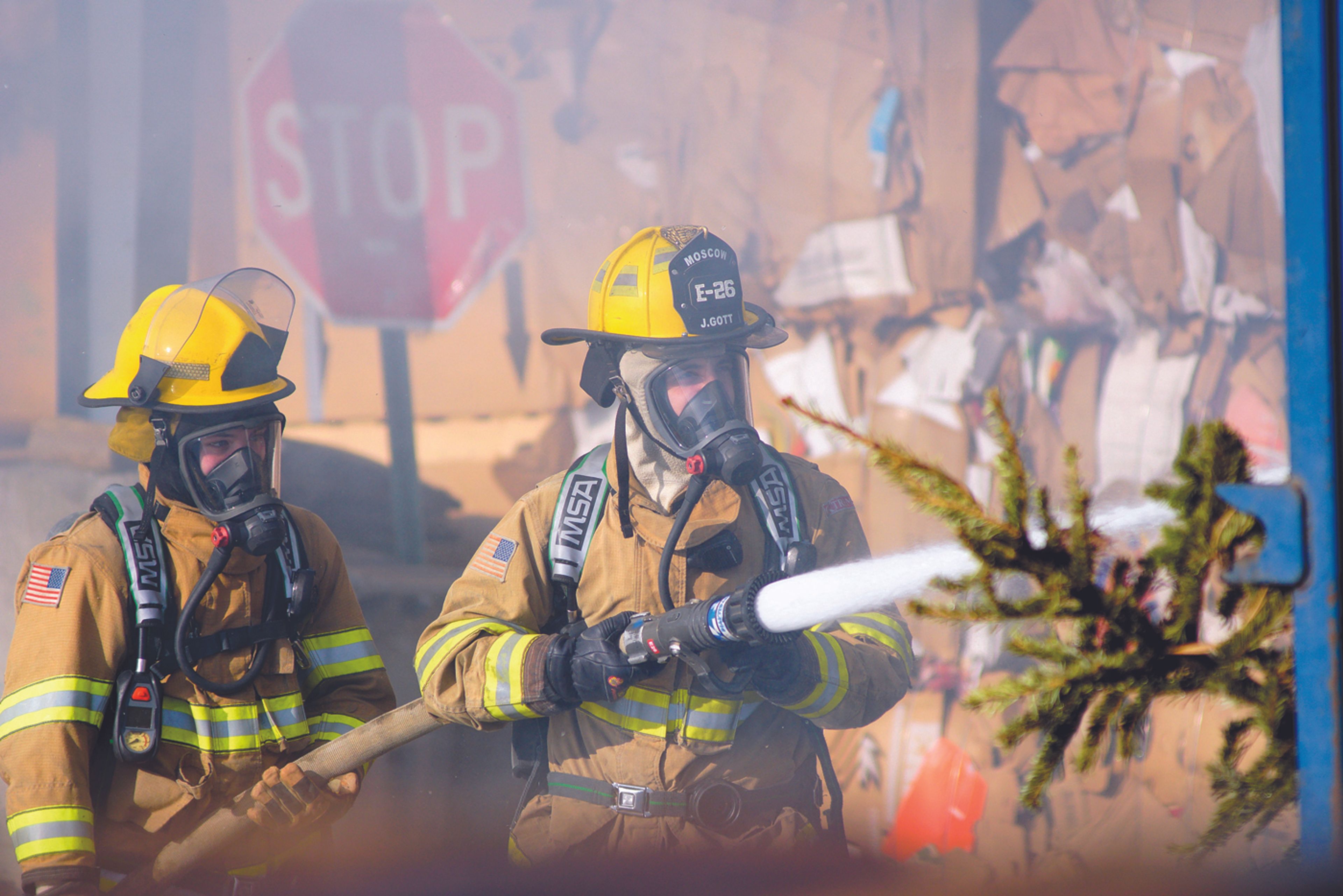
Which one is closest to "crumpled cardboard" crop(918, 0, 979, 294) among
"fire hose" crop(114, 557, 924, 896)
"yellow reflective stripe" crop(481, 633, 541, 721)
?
"fire hose" crop(114, 557, 924, 896)

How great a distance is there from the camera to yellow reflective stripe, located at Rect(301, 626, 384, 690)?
2.78m

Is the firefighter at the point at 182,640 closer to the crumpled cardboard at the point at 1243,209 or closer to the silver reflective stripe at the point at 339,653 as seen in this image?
the silver reflective stripe at the point at 339,653

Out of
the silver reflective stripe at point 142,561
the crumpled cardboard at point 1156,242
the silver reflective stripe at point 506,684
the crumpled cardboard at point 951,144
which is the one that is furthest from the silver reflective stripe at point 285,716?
the crumpled cardboard at point 1156,242

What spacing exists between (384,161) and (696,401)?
6.43 feet

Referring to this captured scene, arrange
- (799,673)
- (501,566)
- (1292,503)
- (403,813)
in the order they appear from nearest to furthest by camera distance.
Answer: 1. (1292,503)
2. (799,673)
3. (501,566)
4. (403,813)

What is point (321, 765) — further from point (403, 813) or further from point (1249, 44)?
point (1249, 44)

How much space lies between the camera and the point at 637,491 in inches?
105

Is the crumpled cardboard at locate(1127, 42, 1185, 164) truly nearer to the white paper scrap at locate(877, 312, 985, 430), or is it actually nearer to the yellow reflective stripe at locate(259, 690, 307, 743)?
the white paper scrap at locate(877, 312, 985, 430)

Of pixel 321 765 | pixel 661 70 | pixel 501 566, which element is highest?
pixel 661 70

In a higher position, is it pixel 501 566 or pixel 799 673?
pixel 501 566

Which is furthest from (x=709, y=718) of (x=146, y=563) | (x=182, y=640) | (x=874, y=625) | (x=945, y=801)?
(x=945, y=801)

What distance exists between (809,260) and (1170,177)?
1.52 m

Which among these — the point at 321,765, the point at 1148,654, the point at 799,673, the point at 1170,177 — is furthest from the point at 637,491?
the point at 1170,177

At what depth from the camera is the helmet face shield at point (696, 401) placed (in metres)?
2.57
